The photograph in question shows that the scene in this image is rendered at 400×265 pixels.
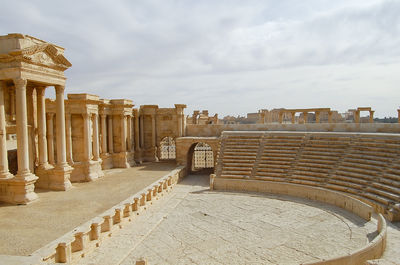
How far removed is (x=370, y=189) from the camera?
1488cm

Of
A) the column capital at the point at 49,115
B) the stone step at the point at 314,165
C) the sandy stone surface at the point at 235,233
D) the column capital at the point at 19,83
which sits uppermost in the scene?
the column capital at the point at 19,83

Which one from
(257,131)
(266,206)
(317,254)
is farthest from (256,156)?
(317,254)

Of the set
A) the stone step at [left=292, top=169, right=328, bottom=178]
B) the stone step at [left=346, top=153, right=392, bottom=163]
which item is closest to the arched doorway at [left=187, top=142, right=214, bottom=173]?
the stone step at [left=292, top=169, right=328, bottom=178]

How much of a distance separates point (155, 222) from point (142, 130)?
16577 millimetres

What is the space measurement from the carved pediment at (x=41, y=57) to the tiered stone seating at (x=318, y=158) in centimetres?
1466

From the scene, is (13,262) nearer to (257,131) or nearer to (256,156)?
(256,156)

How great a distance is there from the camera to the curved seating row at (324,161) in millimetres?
14914

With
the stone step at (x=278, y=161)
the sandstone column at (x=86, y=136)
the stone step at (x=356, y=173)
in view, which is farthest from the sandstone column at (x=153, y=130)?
the stone step at (x=356, y=173)

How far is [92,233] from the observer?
10.8 m

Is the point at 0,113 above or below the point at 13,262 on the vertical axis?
above

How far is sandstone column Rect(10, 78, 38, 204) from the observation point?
46.4 feet

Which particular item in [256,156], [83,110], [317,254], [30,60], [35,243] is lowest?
[317,254]

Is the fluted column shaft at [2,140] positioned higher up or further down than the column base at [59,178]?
higher up

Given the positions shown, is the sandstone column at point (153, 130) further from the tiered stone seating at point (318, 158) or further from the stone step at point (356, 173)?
the stone step at point (356, 173)
